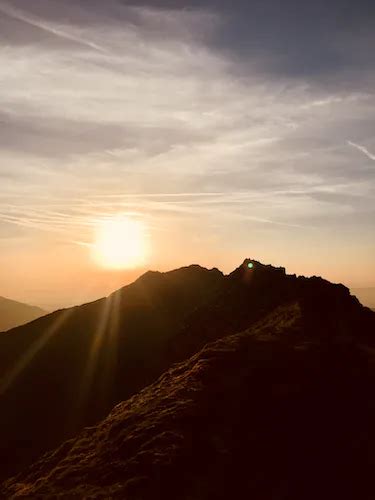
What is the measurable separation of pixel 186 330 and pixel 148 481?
30974 millimetres

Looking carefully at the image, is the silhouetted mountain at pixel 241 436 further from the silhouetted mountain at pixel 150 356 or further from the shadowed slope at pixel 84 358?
the shadowed slope at pixel 84 358

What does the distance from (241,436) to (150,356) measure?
36.4 metres

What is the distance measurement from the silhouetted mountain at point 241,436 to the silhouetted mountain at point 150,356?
0.09 m

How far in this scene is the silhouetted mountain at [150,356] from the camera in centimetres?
1728

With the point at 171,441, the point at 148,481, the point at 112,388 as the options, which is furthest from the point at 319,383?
the point at 112,388

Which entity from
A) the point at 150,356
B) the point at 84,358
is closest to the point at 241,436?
the point at 150,356

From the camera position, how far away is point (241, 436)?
16141mm

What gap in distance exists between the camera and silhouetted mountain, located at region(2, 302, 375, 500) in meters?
14.4

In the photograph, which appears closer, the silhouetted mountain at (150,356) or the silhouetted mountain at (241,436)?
the silhouetted mountain at (241,436)

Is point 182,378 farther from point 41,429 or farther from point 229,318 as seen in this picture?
Answer: point 41,429

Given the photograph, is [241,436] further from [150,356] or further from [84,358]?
[84,358]

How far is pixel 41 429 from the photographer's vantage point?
43.6 m

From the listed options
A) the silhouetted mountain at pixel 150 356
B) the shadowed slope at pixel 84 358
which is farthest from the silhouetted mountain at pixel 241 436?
the shadowed slope at pixel 84 358

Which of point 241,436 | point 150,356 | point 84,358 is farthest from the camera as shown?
point 84,358
